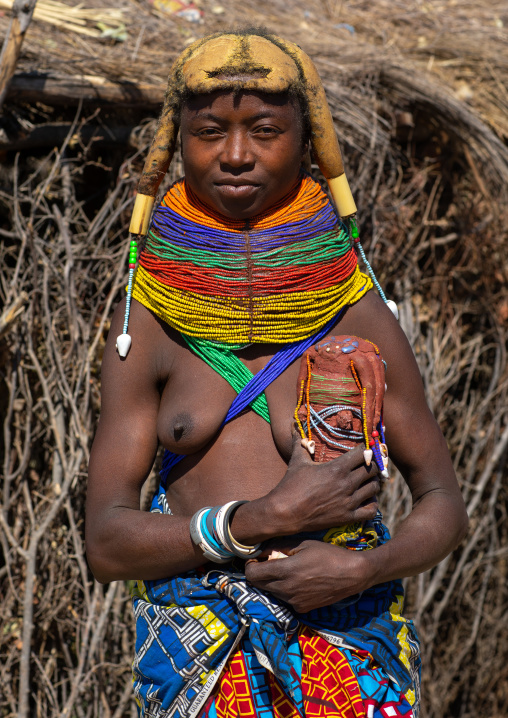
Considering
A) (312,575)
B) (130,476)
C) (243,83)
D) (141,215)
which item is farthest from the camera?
(141,215)

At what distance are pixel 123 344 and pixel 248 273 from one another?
0.38 meters

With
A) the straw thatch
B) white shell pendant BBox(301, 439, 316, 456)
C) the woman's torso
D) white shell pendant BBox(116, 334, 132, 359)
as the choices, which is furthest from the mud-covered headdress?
the straw thatch

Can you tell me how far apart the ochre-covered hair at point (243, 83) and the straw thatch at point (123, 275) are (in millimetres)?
1295

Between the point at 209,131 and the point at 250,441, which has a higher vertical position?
the point at 209,131

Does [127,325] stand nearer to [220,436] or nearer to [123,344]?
[123,344]

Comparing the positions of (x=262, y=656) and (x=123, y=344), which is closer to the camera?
(x=262, y=656)

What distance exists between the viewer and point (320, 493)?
5.69ft

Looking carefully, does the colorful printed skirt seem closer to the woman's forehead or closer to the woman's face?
the woman's face

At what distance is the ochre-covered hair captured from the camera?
184 centimetres

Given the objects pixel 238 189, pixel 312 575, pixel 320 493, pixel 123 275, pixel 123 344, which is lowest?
pixel 312 575

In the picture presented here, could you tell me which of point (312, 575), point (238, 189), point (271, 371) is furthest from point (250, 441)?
point (238, 189)

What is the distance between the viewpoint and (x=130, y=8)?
13.5 feet

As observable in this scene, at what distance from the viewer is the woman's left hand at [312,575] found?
1716mm

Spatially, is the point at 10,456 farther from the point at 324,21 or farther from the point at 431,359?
the point at 324,21
